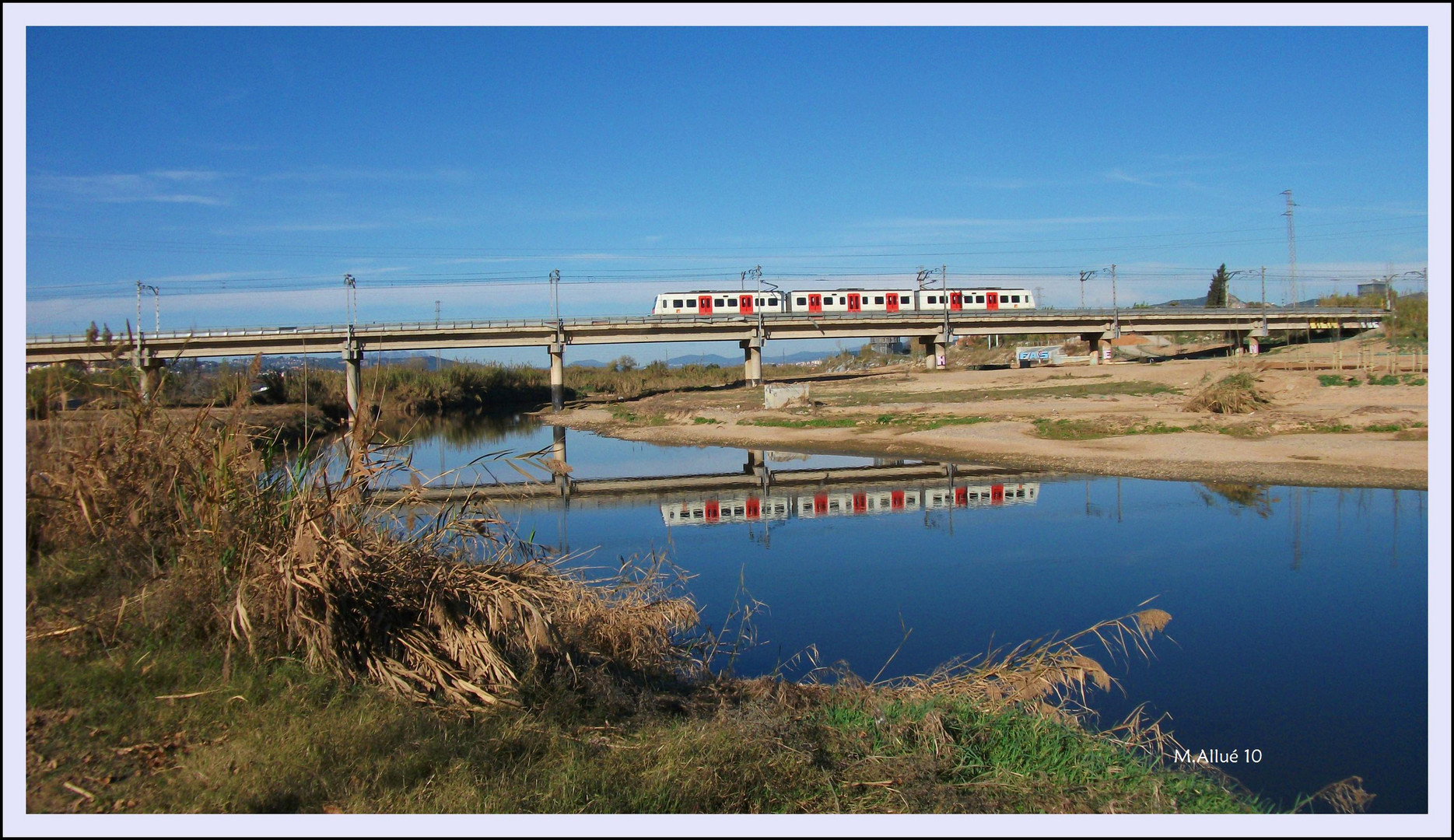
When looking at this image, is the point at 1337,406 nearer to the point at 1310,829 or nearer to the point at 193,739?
the point at 1310,829

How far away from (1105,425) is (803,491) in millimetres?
10620

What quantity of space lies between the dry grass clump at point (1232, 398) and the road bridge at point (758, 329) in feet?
105

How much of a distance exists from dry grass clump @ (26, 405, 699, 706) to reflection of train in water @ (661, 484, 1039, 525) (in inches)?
453

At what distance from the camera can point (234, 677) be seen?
212 inches

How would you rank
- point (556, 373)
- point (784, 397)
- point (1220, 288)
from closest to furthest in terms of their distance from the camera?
point (784, 397), point (556, 373), point (1220, 288)

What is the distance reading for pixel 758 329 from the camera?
2352 inches

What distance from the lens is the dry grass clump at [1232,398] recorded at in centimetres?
2698

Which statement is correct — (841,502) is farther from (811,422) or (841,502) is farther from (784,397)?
(784,397)

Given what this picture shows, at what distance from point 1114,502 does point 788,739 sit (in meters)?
14.2

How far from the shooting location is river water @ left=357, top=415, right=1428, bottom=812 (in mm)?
7328

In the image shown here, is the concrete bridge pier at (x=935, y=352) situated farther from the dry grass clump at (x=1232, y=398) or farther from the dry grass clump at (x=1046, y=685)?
the dry grass clump at (x=1046, y=685)

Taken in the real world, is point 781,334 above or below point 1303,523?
above

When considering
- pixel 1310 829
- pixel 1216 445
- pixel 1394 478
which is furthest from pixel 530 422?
pixel 1310 829

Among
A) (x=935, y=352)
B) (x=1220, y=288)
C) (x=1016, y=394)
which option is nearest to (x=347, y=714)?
(x=1016, y=394)
